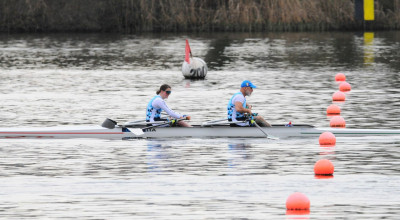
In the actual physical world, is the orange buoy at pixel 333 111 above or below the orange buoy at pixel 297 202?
below

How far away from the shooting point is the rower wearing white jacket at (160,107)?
24.3 metres

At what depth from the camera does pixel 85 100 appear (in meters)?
35.3

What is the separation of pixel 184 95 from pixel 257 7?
128 ft

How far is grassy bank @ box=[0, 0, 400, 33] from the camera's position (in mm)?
75250

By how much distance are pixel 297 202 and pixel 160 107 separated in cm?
959

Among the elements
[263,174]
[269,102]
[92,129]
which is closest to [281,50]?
[269,102]

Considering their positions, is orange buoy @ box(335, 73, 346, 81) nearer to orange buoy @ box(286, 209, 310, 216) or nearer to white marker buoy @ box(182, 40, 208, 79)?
white marker buoy @ box(182, 40, 208, 79)

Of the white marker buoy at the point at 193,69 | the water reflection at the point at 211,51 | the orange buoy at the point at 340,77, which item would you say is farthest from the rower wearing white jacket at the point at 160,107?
the water reflection at the point at 211,51

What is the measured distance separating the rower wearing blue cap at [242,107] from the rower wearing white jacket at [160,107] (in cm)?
122

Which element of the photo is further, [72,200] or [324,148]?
[324,148]

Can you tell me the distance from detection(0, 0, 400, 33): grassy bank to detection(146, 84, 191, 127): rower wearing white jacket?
49780 mm

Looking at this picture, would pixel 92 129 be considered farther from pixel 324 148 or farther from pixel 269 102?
pixel 269 102

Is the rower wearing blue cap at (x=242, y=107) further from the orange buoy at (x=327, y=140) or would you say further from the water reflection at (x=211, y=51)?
the water reflection at (x=211, y=51)

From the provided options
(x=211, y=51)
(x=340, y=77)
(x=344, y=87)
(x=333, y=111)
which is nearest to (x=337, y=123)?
(x=333, y=111)
